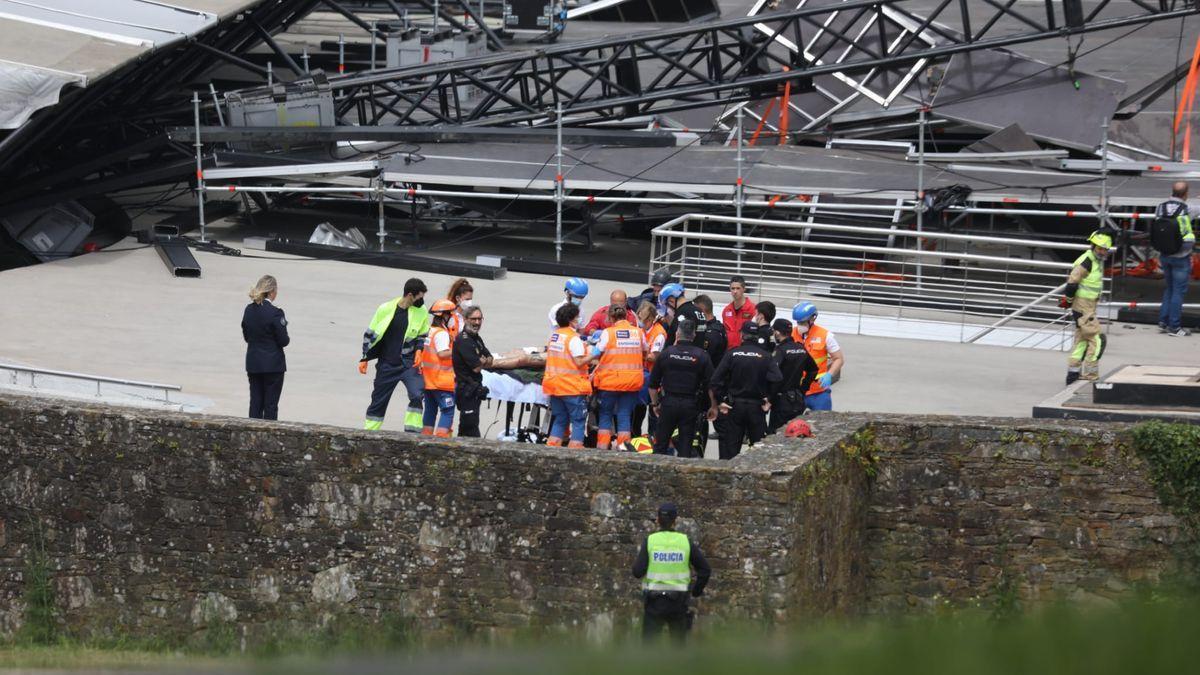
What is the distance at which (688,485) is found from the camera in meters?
8.83

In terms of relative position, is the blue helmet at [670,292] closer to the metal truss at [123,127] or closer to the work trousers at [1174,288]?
the work trousers at [1174,288]

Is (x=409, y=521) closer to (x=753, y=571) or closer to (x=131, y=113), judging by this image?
(x=753, y=571)

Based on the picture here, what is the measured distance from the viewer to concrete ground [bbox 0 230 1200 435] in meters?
14.1

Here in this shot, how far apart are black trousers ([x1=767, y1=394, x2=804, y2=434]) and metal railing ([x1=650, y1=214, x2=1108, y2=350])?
15.9 ft

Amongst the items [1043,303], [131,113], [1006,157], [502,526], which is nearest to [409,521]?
[502,526]

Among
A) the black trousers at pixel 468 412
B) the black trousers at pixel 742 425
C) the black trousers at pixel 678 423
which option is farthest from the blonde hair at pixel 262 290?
the black trousers at pixel 742 425

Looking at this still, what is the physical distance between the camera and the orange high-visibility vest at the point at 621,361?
459 inches

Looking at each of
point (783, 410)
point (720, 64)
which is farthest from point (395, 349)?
point (720, 64)

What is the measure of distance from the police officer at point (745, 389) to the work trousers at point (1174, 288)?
6812 millimetres

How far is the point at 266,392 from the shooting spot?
12305 mm

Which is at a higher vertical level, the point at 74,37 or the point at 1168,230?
the point at 74,37

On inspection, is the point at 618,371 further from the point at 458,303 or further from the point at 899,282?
the point at 899,282

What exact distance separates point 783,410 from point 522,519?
2.83 meters

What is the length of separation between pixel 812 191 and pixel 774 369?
9172mm
